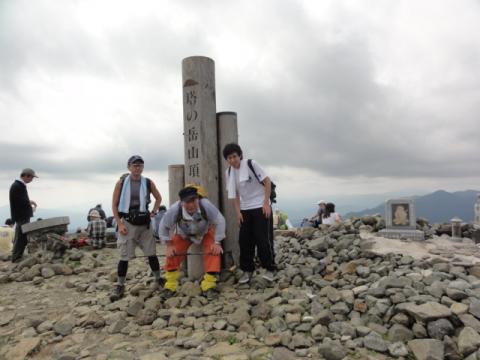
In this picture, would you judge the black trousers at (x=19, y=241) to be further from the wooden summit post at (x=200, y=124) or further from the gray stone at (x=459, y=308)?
the gray stone at (x=459, y=308)

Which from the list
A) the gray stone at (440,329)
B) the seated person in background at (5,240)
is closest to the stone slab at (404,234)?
the gray stone at (440,329)

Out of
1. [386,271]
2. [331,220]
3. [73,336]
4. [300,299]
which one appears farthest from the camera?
[331,220]

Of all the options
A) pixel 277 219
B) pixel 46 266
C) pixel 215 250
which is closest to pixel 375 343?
pixel 215 250

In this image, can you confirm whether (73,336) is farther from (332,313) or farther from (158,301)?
(332,313)

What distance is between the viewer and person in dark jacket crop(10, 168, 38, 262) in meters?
8.77

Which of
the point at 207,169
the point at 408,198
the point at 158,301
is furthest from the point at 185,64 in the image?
the point at 408,198

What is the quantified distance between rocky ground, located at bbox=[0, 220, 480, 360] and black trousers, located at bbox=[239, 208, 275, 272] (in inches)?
13.6

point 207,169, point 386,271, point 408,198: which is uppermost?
point 207,169

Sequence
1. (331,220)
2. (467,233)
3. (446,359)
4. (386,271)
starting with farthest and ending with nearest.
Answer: (331,220), (467,233), (386,271), (446,359)

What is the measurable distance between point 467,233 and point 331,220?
12.5 ft

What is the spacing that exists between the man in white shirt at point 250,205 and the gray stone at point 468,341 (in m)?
2.93

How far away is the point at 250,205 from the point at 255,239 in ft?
2.20

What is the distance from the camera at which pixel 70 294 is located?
6.51 meters

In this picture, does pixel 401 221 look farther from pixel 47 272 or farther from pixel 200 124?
pixel 47 272
